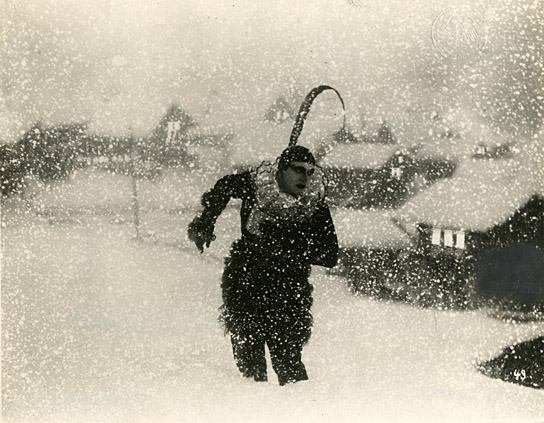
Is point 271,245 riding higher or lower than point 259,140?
lower

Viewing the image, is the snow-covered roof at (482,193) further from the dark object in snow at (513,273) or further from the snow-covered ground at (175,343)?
the snow-covered ground at (175,343)

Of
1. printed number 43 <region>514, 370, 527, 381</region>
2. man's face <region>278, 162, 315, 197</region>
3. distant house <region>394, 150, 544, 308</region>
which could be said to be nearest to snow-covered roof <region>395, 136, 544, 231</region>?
distant house <region>394, 150, 544, 308</region>

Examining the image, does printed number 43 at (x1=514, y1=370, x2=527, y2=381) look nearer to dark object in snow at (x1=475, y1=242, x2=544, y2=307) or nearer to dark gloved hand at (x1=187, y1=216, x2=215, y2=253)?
dark object in snow at (x1=475, y1=242, x2=544, y2=307)

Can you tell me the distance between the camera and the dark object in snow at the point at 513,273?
985 millimetres

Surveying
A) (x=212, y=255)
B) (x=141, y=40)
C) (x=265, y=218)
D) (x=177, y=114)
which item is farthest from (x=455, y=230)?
(x=141, y=40)

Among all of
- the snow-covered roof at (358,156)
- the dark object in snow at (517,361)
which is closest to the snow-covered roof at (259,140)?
→ the snow-covered roof at (358,156)

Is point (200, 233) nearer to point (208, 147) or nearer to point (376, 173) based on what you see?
point (208, 147)

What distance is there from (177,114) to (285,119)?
25 cm

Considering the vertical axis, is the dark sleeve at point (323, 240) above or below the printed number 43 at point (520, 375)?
above

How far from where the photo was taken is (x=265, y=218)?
0.97 meters

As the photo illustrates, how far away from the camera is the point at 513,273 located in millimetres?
990

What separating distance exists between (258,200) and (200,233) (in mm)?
153

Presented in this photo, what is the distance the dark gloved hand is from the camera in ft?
3.18

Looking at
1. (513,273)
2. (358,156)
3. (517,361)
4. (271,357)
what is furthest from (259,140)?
(517,361)
